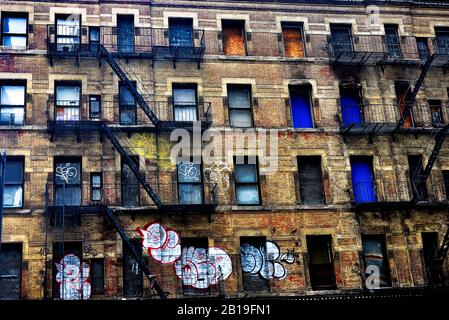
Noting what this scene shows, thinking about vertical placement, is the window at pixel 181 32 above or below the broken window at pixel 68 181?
above

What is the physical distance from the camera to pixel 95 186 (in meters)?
24.2

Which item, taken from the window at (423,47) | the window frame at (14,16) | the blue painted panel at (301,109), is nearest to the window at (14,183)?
the window frame at (14,16)

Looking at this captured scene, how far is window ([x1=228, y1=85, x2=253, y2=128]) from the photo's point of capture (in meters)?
26.3

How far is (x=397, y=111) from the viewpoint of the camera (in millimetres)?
27375

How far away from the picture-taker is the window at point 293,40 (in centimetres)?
2775

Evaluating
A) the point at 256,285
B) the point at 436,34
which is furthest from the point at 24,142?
the point at 436,34

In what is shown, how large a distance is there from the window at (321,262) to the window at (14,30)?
45.5ft

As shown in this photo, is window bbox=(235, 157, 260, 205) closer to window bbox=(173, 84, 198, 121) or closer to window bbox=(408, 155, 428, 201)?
window bbox=(173, 84, 198, 121)

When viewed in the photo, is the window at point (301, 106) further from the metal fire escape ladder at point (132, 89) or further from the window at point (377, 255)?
the metal fire escape ladder at point (132, 89)

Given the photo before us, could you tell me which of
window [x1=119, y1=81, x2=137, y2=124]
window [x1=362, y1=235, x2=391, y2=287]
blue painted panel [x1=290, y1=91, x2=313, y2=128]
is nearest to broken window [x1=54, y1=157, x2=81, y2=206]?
window [x1=119, y1=81, x2=137, y2=124]

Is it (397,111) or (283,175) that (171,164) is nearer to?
(283,175)

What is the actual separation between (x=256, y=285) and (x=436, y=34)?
48.0ft

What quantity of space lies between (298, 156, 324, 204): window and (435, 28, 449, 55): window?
8.47 metres

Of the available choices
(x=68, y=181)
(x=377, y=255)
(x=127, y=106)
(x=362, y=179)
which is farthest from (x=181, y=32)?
(x=377, y=255)
